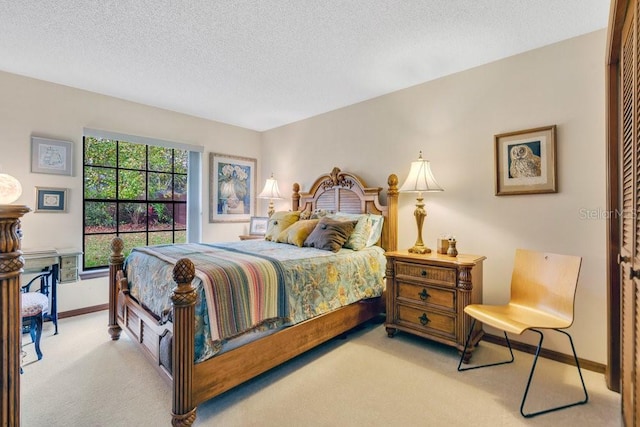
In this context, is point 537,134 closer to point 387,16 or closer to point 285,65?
point 387,16

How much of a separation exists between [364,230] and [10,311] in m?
2.56

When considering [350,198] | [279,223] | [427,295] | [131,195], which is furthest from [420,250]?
[131,195]

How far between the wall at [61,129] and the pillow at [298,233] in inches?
83.5

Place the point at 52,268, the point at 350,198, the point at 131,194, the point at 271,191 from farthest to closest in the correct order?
the point at 271,191
the point at 131,194
the point at 350,198
the point at 52,268

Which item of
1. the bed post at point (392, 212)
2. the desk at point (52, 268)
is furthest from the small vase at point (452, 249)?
the desk at point (52, 268)

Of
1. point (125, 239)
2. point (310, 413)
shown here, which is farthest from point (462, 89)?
point (125, 239)

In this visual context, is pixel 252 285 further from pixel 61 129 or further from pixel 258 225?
pixel 61 129

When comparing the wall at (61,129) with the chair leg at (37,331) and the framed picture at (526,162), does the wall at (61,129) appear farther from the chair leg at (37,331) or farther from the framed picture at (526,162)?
the framed picture at (526,162)

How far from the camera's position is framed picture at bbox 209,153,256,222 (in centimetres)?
441

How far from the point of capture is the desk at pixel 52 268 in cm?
271

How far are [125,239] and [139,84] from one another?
1893 millimetres

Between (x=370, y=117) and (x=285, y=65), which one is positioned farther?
(x=370, y=117)

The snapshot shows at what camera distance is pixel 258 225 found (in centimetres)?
443

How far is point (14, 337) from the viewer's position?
2.77 ft
